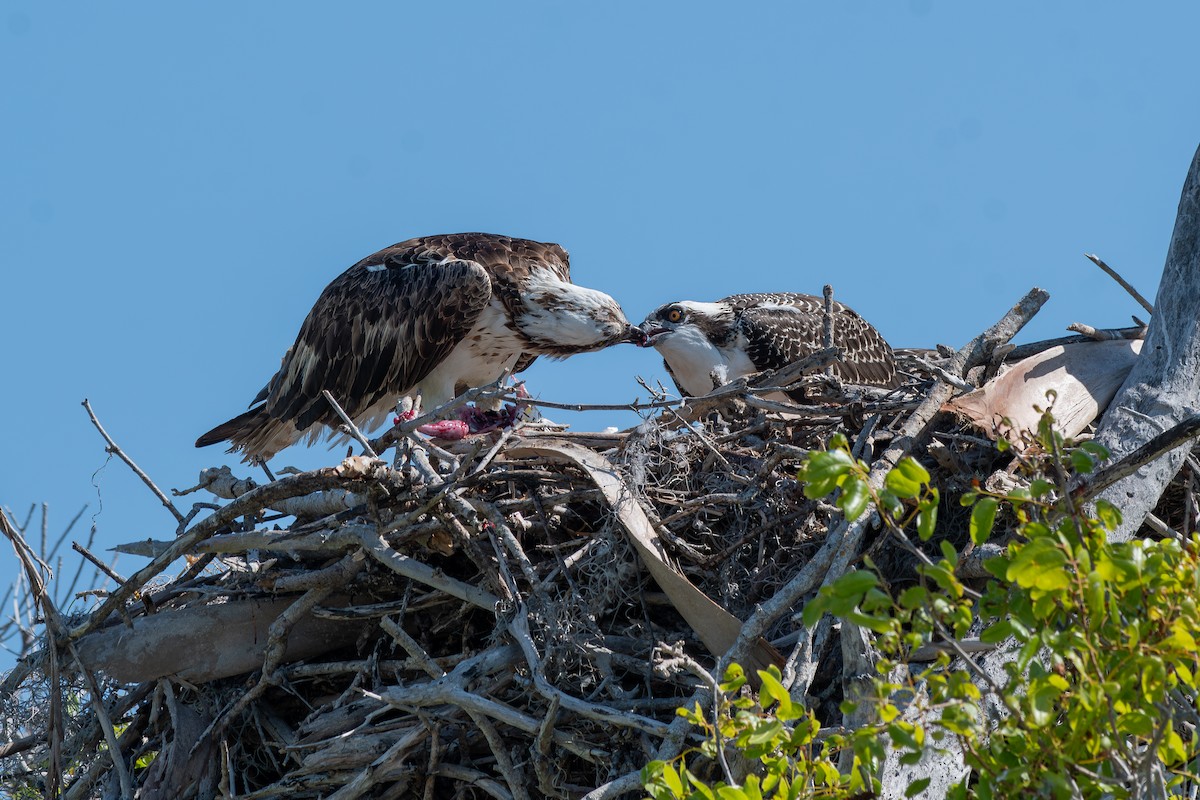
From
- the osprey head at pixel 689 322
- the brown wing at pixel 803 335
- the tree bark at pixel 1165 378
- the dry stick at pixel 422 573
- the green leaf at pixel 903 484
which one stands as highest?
the osprey head at pixel 689 322

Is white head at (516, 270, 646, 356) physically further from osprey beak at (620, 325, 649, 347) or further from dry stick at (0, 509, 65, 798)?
dry stick at (0, 509, 65, 798)

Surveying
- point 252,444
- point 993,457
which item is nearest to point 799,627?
point 993,457

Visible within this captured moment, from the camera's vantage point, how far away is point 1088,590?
271 cm

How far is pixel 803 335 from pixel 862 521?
3412mm

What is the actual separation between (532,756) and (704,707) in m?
0.79

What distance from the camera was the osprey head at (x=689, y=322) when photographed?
315 inches

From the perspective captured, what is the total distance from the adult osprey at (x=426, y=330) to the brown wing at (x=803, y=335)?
75 centimetres

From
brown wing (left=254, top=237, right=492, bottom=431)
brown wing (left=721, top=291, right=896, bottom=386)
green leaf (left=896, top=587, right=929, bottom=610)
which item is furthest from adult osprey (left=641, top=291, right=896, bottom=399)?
green leaf (left=896, top=587, right=929, bottom=610)

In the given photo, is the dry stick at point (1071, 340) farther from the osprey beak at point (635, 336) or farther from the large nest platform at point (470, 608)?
the osprey beak at point (635, 336)

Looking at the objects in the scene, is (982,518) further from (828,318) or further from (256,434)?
(256,434)

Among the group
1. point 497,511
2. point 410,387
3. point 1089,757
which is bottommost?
point 1089,757

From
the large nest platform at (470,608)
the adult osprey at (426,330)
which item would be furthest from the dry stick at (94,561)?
the adult osprey at (426,330)

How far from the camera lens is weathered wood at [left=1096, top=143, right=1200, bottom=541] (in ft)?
15.8

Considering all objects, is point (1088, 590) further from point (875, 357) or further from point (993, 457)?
point (875, 357)
